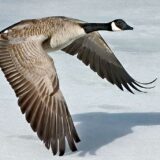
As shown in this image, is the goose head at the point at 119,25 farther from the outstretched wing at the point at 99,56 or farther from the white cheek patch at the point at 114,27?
the outstretched wing at the point at 99,56

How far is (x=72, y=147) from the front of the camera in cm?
410

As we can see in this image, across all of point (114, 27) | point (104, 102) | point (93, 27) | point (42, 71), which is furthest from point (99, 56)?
point (42, 71)

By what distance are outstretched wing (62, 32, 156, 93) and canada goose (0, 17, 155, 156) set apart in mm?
531

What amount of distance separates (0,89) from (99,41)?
3.52 feet

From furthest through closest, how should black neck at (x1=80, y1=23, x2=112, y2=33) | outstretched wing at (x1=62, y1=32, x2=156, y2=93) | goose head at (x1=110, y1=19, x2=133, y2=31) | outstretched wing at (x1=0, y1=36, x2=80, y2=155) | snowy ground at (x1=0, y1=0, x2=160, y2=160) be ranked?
outstretched wing at (x1=62, y1=32, x2=156, y2=93) < goose head at (x1=110, y1=19, x2=133, y2=31) < black neck at (x1=80, y1=23, x2=112, y2=33) < snowy ground at (x1=0, y1=0, x2=160, y2=160) < outstretched wing at (x1=0, y1=36, x2=80, y2=155)

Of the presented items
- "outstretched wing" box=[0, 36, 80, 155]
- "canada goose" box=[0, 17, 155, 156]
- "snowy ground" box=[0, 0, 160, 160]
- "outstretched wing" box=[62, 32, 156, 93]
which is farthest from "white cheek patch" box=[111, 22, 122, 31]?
"outstretched wing" box=[0, 36, 80, 155]

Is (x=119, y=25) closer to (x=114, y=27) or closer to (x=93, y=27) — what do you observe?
(x=114, y=27)

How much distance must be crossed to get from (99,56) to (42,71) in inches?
68.3

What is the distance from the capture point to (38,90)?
4395 mm

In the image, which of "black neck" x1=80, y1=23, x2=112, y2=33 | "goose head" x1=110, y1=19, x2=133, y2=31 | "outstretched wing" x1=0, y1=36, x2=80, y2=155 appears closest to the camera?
"outstretched wing" x1=0, y1=36, x2=80, y2=155

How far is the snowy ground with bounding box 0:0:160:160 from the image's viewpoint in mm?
4582

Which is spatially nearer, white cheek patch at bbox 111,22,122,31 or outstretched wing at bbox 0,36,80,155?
outstretched wing at bbox 0,36,80,155

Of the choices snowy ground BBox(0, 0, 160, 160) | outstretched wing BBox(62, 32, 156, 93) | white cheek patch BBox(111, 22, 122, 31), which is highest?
white cheek patch BBox(111, 22, 122, 31)

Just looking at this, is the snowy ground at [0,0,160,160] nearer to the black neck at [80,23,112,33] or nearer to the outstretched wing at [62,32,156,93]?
the outstretched wing at [62,32,156,93]
